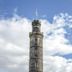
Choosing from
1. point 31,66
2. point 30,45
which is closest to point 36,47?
point 30,45

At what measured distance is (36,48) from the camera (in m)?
37.5

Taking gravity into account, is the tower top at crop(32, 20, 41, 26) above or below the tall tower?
above

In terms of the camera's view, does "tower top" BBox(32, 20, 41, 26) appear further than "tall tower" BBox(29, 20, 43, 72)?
Yes

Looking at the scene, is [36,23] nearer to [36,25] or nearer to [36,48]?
[36,25]

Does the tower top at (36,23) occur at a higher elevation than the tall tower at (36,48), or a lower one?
higher

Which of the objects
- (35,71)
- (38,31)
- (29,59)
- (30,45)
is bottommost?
(35,71)

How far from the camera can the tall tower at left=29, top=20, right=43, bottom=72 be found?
3690 centimetres

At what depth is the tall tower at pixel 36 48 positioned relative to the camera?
121 ft

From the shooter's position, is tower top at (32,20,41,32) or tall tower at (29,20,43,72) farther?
tower top at (32,20,41,32)

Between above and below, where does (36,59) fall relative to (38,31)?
below

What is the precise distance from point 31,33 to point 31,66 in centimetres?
654

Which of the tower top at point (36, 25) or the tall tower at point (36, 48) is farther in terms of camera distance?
the tower top at point (36, 25)

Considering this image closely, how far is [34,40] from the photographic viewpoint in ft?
125

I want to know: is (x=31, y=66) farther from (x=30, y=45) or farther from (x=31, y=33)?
(x=31, y=33)
